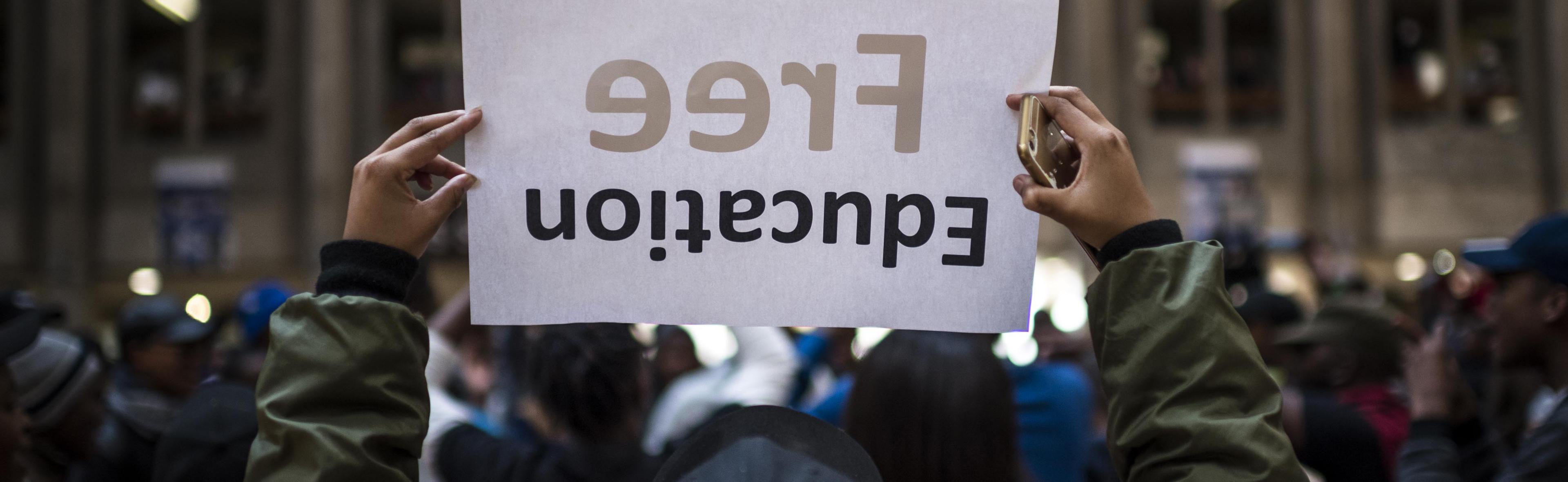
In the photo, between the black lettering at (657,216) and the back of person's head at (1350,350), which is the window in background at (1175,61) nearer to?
the back of person's head at (1350,350)

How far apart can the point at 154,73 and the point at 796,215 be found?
18.8 metres

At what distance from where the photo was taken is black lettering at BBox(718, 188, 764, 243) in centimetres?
164

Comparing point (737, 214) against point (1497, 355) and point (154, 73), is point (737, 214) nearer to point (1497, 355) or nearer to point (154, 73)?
point (1497, 355)

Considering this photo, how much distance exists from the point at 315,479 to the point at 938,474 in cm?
118

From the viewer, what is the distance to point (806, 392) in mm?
5379

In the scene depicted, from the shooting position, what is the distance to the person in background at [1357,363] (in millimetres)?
3836

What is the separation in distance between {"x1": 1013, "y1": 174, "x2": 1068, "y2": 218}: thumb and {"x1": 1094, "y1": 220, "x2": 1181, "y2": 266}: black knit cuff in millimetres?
76

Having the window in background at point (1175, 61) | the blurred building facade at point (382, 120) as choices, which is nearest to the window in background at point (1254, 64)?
the blurred building facade at point (382, 120)

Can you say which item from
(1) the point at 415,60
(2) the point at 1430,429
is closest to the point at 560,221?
(2) the point at 1430,429

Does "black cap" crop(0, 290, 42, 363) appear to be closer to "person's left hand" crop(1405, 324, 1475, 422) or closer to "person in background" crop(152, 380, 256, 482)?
"person in background" crop(152, 380, 256, 482)

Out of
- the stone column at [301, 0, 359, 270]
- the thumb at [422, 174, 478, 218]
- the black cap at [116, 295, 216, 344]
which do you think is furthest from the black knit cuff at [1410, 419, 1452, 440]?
the stone column at [301, 0, 359, 270]

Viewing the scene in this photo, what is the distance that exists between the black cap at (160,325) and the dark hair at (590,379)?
237 centimetres

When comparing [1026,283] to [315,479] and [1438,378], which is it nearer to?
[315,479]

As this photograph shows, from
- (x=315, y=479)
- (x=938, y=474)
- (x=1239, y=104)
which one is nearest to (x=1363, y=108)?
(x=1239, y=104)
